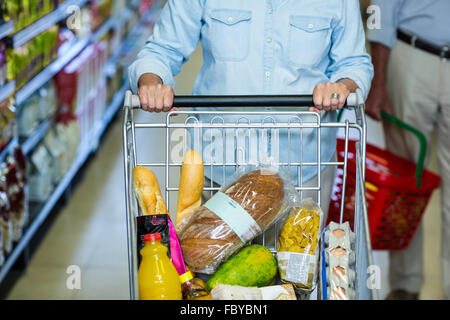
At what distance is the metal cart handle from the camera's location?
1603 mm

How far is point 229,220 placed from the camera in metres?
1.49

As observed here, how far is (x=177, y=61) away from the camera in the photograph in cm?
198

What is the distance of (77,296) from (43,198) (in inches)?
35.0

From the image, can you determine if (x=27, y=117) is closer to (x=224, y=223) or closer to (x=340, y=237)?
(x=224, y=223)

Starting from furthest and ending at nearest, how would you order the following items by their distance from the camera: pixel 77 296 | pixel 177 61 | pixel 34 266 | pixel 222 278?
1. pixel 34 266
2. pixel 77 296
3. pixel 177 61
4. pixel 222 278

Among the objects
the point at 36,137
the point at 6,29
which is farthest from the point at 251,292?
the point at 36,137

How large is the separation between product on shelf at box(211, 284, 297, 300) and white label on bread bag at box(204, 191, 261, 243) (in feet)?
0.51

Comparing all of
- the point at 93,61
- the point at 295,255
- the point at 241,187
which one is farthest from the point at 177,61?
the point at 93,61

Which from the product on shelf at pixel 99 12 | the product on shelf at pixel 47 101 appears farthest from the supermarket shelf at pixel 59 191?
the product on shelf at pixel 99 12

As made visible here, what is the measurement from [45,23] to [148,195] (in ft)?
8.30

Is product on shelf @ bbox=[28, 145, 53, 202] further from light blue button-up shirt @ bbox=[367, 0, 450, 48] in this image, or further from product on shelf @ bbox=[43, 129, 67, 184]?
light blue button-up shirt @ bbox=[367, 0, 450, 48]

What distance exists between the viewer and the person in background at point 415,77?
283cm

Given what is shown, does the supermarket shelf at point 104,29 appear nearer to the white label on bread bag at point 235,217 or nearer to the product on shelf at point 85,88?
the product on shelf at point 85,88

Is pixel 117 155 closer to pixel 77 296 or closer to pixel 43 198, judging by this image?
pixel 43 198
